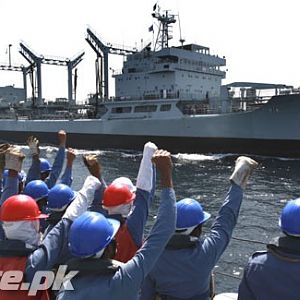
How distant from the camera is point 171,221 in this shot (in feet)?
6.56

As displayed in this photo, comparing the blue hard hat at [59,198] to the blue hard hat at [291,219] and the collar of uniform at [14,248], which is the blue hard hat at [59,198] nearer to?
the collar of uniform at [14,248]

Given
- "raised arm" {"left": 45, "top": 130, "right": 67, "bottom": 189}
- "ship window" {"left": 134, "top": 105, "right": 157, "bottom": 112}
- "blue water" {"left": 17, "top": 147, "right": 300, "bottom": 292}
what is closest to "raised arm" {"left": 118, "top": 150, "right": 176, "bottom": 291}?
"raised arm" {"left": 45, "top": 130, "right": 67, "bottom": 189}

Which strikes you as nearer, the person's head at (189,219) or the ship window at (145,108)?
the person's head at (189,219)

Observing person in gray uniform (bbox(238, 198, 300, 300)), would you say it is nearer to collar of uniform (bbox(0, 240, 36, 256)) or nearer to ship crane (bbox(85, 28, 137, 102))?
collar of uniform (bbox(0, 240, 36, 256))

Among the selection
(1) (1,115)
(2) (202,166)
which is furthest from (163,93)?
(1) (1,115)

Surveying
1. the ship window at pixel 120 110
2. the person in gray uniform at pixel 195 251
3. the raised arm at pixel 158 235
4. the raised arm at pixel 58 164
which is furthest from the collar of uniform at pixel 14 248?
the ship window at pixel 120 110

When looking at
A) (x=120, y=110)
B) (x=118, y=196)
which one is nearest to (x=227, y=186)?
(x=118, y=196)

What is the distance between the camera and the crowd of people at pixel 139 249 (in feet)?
6.12

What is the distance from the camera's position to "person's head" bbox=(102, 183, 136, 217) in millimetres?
2848

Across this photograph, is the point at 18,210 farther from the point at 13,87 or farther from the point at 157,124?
the point at 13,87

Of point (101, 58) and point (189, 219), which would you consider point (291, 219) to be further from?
point (101, 58)

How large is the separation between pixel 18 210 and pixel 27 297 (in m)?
0.47

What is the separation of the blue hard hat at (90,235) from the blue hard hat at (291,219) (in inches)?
34.8

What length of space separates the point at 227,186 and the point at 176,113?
14278 mm
